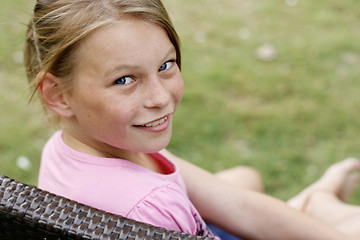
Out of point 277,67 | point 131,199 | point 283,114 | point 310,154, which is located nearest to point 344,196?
point 310,154

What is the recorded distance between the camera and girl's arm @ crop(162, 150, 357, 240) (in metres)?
1.90

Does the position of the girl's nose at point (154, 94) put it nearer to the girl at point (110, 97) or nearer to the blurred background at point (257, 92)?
the girl at point (110, 97)

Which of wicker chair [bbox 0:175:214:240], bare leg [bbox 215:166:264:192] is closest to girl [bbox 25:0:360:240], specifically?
wicker chair [bbox 0:175:214:240]

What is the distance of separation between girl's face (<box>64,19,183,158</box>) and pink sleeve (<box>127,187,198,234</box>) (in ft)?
0.49

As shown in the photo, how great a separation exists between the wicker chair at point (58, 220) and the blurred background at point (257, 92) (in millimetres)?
1995

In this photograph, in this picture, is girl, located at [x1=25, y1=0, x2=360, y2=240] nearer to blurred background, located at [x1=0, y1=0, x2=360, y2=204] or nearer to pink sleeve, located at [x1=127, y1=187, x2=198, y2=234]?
pink sleeve, located at [x1=127, y1=187, x2=198, y2=234]

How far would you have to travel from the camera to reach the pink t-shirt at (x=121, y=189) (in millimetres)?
1351

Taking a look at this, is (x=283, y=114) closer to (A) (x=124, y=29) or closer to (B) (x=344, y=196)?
(B) (x=344, y=196)

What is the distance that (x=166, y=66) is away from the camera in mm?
1420

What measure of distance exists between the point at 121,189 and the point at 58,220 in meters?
0.31

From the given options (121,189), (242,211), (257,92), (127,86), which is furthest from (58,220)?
(257,92)

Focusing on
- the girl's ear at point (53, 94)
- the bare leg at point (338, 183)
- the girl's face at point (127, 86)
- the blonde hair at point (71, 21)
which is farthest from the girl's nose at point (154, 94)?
the bare leg at point (338, 183)

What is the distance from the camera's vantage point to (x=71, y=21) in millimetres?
1315

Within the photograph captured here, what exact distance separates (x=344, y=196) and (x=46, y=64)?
6.58 ft
